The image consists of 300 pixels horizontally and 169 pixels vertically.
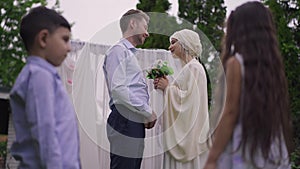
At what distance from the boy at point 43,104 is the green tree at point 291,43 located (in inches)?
198

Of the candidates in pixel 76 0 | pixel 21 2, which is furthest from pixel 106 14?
pixel 21 2

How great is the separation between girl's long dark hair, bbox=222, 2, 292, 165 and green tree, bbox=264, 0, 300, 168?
466 cm

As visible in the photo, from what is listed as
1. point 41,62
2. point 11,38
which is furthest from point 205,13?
point 41,62

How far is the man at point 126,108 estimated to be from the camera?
292 centimetres

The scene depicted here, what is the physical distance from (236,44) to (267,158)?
0.43 metres

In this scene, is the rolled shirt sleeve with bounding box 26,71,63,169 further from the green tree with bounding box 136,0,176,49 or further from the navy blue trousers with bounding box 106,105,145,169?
the green tree with bounding box 136,0,176,49

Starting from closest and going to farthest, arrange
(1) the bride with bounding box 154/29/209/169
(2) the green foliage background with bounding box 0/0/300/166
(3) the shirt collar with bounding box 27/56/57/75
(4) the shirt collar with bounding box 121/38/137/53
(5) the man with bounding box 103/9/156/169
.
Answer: (3) the shirt collar with bounding box 27/56/57/75
(5) the man with bounding box 103/9/156/169
(4) the shirt collar with bounding box 121/38/137/53
(1) the bride with bounding box 154/29/209/169
(2) the green foliage background with bounding box 0/0/300/166

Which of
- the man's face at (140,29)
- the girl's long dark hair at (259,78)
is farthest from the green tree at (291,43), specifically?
the girl's long dark hair at (259,78)

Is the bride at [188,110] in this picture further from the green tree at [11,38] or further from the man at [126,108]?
the green tree at [11,38]

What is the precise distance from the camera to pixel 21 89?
5.67 ft

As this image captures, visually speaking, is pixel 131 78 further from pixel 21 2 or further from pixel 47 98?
pixel 21 2

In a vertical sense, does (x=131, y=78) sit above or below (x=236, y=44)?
below

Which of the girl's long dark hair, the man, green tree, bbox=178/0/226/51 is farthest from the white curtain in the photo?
green tree, bbox=178/0/226/51

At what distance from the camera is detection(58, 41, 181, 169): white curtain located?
4090 mm
